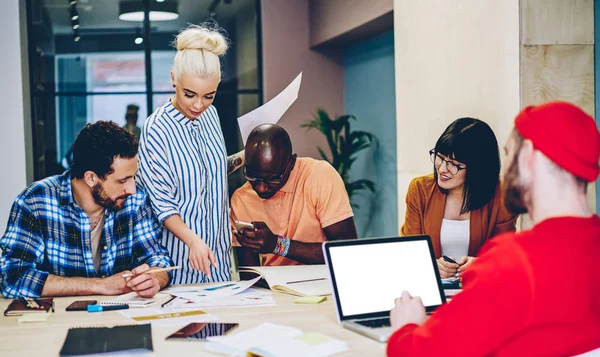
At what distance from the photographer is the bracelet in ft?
9.00

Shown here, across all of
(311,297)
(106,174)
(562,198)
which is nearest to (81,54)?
(106,174)

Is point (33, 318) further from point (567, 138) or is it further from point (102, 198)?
point (567, 138)

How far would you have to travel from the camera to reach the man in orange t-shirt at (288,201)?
2828 mm

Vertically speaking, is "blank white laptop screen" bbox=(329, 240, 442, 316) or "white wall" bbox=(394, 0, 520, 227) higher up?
"white wall" bbox=(394, 0, 520, 227)

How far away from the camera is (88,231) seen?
2.59m

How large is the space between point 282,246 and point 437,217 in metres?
0.65

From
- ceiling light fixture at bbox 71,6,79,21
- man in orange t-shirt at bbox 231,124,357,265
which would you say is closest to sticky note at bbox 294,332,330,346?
man in orange t-shirt at bbox 231,124,357,265

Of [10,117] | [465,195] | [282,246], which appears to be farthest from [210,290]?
[10,117]

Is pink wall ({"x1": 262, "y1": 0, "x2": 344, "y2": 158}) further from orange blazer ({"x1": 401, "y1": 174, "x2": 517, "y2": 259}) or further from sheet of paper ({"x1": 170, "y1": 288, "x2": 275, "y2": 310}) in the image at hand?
sheet of paper ({"x1": 170, "y1": 288, "x2": 275, "y2": 310})

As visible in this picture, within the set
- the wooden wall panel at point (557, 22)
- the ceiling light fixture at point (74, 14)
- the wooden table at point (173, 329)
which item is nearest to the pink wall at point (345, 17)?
the ceiling light fixture at point (74, 14)

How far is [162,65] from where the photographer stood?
782 centimetres

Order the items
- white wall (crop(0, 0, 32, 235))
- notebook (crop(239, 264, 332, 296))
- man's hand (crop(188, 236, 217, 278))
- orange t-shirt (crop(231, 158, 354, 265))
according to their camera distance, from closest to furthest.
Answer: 1. notebook (crop(239, 264, 332, 296))
2. man's hand (crop(188, 236, 217, 278))
3. orange t-shirt (crop(231, 158, 354, 265))
4. white wall (crop(0, 0, 32, 235))

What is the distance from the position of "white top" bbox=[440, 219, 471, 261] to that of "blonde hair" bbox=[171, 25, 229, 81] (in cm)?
111

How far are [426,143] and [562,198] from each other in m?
2.74
